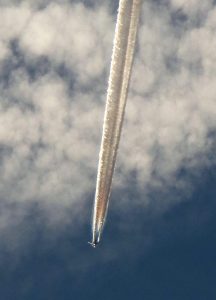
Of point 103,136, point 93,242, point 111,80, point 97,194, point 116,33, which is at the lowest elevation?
point 93,242

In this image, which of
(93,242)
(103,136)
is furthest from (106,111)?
(93,242)

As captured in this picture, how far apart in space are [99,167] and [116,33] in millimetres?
16106

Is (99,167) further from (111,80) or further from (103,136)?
(111,80)

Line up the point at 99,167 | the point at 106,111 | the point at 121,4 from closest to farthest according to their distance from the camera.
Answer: the point at 121,4, the point at 106,111, the point at 99,167

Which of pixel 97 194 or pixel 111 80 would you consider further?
pixel 97 194

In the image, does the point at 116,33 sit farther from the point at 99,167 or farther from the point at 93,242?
the point at 93,242

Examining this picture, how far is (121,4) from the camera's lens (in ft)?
182

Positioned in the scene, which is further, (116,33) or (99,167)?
(99,167)

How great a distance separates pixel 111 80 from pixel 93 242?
20.2m

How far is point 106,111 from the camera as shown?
199 feet

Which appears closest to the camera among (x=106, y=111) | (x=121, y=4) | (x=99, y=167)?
(x=121, y=4)

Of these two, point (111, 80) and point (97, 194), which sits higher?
point (111, 80)

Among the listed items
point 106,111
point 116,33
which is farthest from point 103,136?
point 116,33

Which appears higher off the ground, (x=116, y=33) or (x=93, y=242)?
(x=116, y=33)
